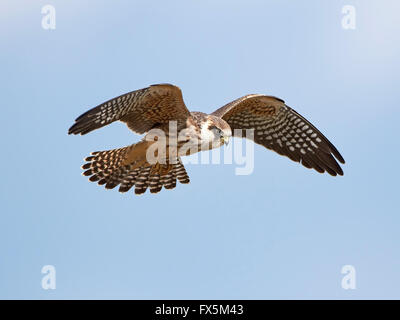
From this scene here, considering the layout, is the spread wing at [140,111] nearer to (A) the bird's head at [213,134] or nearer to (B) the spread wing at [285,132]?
(A) the bird's head at [213,134]

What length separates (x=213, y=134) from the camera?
1025 cm

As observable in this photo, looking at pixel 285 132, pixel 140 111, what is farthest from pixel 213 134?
pixel 285 132

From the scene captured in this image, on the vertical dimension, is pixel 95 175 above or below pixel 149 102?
below

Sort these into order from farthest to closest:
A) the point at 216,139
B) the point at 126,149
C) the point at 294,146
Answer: the point at 294,146, the point at 126,149, the point at 216,139

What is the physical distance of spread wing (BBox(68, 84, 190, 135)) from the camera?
957 cm

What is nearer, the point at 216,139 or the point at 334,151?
the point at 216,139

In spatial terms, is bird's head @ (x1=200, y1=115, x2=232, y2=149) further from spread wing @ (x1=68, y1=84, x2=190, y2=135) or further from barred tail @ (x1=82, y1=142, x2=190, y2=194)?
Result: barred tail @ (x1=82, y1=142, x2=190, y2=194)

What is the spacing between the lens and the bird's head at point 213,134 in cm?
1024

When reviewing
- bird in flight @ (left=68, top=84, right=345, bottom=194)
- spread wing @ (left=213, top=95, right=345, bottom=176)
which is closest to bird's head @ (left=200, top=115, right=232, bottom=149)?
bird in flight @ (left=68, top=84, right=345, bottom=194)

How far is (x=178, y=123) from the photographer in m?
10.5

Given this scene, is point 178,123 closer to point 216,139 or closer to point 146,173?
point 216,139
